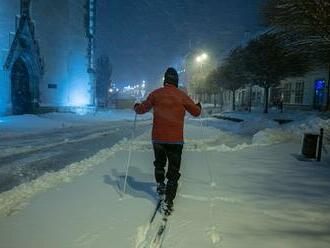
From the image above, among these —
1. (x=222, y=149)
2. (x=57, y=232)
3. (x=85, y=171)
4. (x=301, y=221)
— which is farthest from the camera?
(x=222, y=149)

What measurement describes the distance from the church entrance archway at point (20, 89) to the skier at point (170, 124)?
2708 cm

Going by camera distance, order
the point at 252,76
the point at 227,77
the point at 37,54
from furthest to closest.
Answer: the point at 227,77, the point at 252,76, the point at 37,54

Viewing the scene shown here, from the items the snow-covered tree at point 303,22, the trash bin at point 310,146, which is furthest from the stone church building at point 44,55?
the trash bin at point 310,146

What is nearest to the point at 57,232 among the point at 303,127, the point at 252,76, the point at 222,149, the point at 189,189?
the point at 189,189

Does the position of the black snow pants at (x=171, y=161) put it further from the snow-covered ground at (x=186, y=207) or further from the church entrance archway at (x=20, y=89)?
the church entrance archway at (x=20, y=89)

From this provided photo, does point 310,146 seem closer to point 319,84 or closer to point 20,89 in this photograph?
point 20,89

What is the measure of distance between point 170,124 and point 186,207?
1.26m

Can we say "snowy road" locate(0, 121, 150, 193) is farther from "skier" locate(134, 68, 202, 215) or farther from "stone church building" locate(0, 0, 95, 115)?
"stone church building" locate(0, 0, 95, 115)

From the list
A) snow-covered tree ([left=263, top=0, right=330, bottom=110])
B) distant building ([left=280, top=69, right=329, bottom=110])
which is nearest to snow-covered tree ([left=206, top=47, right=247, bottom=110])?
distant building ([left=280, top=69, right=329, bottom=110])

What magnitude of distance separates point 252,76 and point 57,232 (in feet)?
114

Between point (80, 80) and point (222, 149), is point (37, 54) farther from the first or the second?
point (222, 149)

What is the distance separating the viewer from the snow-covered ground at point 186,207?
465cm

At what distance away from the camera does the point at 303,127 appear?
16.6 metres

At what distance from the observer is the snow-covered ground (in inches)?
183
